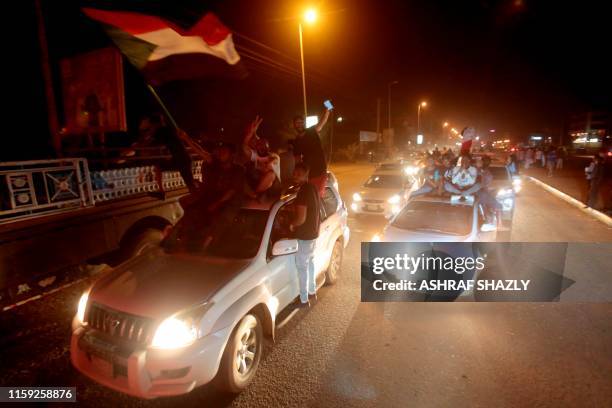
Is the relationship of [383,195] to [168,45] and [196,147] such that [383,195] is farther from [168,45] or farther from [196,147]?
[168,45]

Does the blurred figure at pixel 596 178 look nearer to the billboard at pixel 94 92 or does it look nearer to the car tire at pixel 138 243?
the car tire at pixel 138 243

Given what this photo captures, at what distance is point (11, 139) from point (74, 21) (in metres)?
5.33

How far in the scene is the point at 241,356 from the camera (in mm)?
3248

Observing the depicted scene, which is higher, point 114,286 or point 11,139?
point 11,139

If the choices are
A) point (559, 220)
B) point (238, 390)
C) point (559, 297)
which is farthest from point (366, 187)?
point (238, 390)

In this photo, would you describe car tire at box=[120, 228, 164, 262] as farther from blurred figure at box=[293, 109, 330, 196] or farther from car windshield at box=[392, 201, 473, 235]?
car windshield at box=[392, 201, 473, 235]

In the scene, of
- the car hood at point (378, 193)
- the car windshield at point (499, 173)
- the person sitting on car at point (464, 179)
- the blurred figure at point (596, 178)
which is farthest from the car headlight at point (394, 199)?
the blurred figure at point (596, 178)

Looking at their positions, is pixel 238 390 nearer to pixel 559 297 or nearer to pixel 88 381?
pixel 88 381

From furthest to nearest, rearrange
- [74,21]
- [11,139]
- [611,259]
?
1. [74,21]
2. [11,139]
3. [611,259]

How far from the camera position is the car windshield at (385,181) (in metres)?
10.8

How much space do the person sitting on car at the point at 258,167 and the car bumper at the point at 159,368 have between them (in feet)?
7.09

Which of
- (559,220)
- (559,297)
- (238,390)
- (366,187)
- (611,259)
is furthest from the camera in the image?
Answer: (366,187)

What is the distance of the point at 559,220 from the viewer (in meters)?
9.94

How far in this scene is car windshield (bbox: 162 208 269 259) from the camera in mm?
3836
